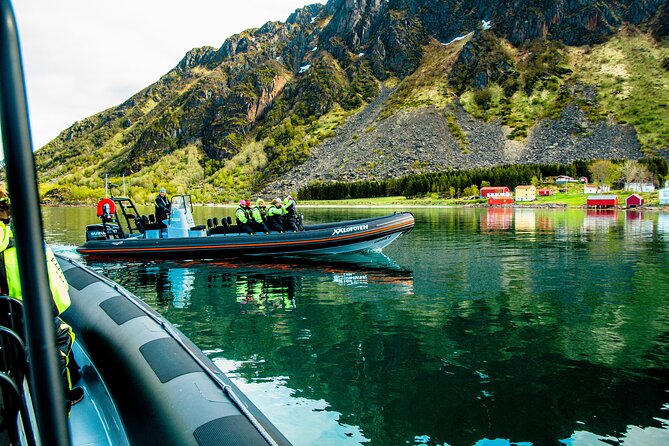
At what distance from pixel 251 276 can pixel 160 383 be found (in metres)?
12.0

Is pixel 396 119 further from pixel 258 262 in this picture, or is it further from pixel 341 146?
pixel 258 262

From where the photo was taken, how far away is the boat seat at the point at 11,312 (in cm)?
361

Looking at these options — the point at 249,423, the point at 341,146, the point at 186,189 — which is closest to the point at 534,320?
the point at 249,423

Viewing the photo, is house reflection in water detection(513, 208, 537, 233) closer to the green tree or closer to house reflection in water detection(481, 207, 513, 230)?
house reflection in water detection(481, 207, 513, 230)

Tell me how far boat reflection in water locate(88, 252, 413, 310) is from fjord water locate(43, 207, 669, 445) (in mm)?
89

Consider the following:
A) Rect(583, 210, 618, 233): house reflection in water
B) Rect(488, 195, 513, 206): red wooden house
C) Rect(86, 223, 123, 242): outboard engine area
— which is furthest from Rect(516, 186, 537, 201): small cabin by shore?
Rect(86, 223, 123, 242): outboard engine area

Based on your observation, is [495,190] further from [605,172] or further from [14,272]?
[14,272]

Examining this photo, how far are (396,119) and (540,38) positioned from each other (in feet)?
237

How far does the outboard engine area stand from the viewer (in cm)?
2027

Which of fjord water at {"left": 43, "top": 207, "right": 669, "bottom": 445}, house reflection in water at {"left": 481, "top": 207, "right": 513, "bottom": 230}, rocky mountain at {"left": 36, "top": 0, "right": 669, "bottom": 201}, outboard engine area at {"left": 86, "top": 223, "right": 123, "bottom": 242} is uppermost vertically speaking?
rocky mountain at {"left": 36, "top": 0, "right": 669, "bottom": 201}

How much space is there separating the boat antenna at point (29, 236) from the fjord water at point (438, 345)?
16.2 ft

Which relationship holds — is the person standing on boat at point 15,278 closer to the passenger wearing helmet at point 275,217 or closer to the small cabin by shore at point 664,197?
the passenger wearing helmet at point 275,217

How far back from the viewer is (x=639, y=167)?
9562 cm

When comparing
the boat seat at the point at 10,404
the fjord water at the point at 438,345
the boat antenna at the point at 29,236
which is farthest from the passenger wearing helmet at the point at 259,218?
the boat antenna at the point at 29,236
